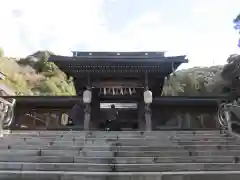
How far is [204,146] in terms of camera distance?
8062 millimetres

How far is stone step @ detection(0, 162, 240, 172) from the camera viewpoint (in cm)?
601

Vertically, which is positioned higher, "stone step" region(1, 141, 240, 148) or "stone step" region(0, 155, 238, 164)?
"stone step" region(1, 141, 240, 148)

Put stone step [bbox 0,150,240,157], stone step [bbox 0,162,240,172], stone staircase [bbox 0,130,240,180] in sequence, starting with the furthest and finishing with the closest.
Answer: stone step [bbox 0,150,240,157] → stone step [bbox 0,162,240,172] → stone staircase [bbox 0,130,240,180]

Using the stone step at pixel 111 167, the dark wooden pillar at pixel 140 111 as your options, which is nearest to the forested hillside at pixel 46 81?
the dark wooden pillar at pixel 140 111

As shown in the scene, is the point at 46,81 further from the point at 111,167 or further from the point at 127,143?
the point at 111,167

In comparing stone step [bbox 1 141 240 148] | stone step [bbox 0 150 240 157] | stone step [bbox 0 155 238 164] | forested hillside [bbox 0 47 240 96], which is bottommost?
stone step [bbox 0 155 238 164]

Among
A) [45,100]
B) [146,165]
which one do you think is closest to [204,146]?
[146,165]

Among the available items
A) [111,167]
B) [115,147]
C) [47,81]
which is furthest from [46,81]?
[111,167]

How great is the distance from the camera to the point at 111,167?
6.01 m

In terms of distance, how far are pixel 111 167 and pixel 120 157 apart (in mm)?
724

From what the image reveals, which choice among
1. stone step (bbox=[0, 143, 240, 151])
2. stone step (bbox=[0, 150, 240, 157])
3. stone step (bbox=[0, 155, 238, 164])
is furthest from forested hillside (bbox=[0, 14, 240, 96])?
stone step (bbox=[0, 155, 238, 164])

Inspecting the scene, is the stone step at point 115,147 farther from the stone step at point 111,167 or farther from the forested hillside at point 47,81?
the forested hillside at point 47,81

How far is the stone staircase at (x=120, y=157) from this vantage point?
5.56 m

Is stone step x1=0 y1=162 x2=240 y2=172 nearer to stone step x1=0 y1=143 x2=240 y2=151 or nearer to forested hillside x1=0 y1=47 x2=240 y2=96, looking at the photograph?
stone step x1=0 y1=143 x2=240 y2=151
